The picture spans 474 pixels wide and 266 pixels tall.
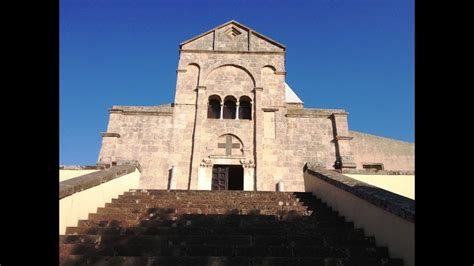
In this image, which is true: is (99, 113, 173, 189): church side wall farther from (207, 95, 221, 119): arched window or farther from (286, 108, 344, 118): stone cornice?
(286, 108, 344, 118): stone cornice

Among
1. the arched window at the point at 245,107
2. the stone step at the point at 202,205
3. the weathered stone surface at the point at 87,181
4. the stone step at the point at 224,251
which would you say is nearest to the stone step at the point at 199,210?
the stone step at the point at 202,205

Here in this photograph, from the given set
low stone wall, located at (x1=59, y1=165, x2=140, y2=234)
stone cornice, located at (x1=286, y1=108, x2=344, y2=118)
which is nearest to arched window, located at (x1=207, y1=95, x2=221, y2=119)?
stone cornice, located at (x1=286, y1=108, x2=344, y2=118)

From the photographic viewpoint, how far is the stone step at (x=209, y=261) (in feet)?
16.1

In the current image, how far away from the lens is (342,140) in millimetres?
15906

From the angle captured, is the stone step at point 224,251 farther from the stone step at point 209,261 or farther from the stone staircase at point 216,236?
the stone step at point 209,261

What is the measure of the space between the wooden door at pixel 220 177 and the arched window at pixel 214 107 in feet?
8.29

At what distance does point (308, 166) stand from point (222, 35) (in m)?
10.1
